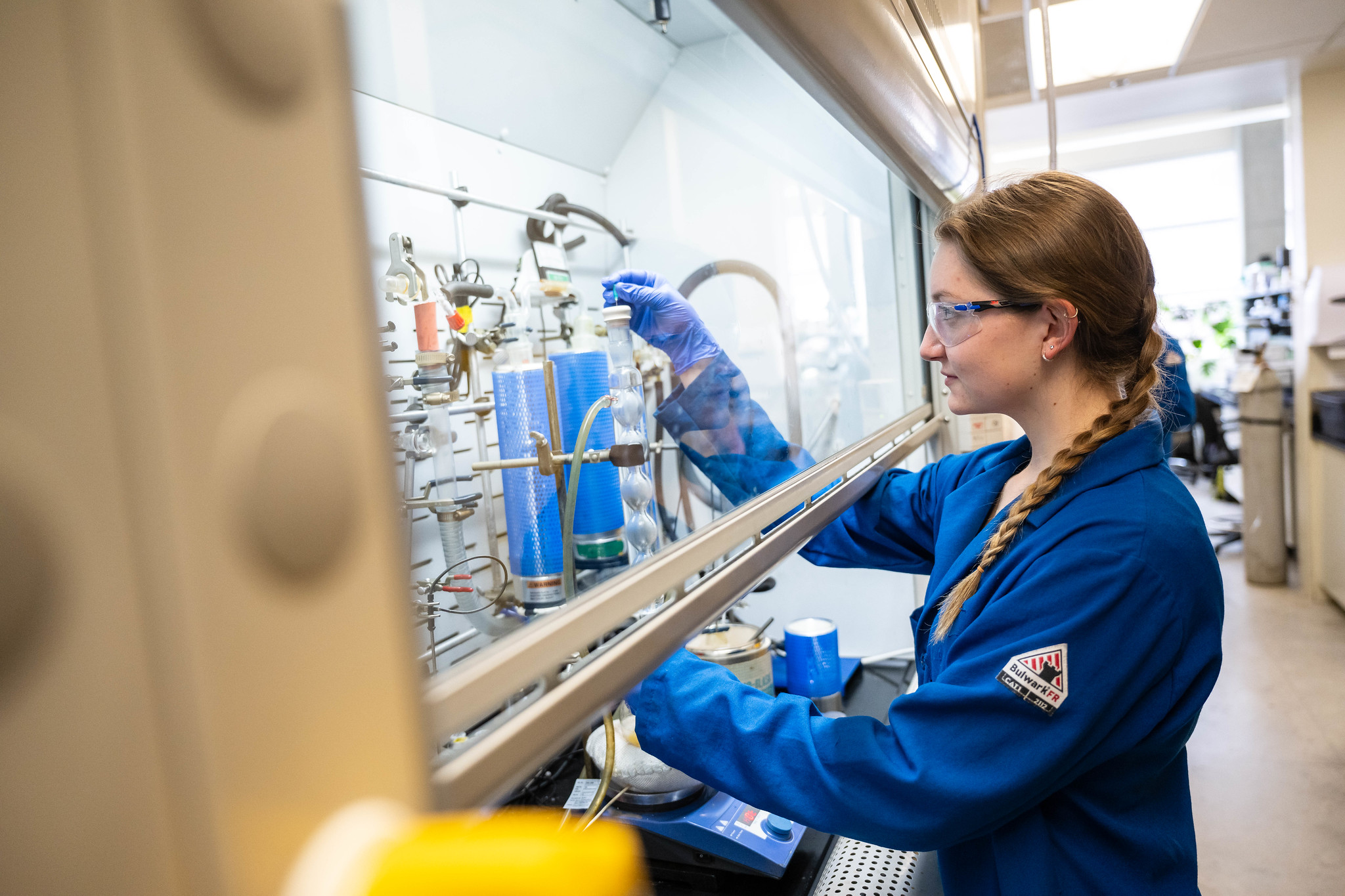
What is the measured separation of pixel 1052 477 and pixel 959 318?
27cm

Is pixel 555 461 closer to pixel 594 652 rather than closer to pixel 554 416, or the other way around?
pixel 554 416

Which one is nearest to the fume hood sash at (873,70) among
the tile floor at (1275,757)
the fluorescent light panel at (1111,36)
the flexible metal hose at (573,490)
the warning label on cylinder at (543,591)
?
the flexible metal hose at (573,490)

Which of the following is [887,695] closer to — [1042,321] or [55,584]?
[1042,321]

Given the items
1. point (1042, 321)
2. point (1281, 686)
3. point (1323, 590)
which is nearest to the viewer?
point (1042, 321)

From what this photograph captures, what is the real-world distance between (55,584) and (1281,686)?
432 cm

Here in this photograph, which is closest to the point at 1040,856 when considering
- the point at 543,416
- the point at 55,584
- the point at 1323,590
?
the point at 543,416

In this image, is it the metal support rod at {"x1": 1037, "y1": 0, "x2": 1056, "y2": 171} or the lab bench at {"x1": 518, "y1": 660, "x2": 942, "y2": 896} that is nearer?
the lab bench at {"x1": 518, "y1": 660, "x2": 942, "y2": 896}

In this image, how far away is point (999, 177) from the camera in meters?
1.23

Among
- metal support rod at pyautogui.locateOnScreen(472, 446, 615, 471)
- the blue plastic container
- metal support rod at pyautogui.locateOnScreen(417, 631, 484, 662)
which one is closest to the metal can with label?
the blue plastic container

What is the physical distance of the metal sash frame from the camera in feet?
1.17

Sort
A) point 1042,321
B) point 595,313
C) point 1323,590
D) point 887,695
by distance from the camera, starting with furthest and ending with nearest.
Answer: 1. point 1323,590
2. point 887,695
3. point 595,313
4. point 1042,321

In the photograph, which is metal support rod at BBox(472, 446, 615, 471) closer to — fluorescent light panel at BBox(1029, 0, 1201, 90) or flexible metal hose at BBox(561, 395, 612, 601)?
flexible metal hose at BBox(561, 395, 612, 601)

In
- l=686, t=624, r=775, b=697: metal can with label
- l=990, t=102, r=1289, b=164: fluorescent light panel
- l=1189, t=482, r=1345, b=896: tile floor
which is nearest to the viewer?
l=686, t=624, r=775, b=697: metal can with label

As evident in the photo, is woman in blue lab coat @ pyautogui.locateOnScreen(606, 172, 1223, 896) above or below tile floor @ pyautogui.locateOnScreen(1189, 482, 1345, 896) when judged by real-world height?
above
